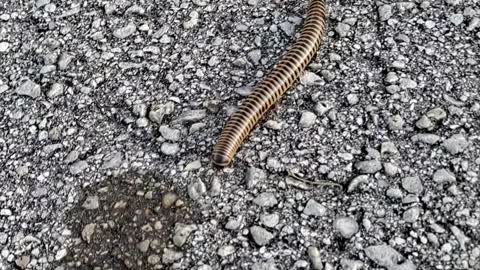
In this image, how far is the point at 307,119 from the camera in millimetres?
4609

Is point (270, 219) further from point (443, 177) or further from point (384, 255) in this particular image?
point (443, 177)

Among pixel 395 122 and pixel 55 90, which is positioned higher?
pixel 395 122

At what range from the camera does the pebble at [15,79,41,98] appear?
5.10 metres

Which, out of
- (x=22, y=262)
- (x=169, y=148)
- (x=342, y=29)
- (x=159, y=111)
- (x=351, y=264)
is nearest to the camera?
(x=351, y=264)

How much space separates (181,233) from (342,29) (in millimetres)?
2204

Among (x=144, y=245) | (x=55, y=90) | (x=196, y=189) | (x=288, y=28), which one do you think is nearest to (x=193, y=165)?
(x=196, y=189)

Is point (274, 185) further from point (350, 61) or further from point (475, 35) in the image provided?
point (475, 35)

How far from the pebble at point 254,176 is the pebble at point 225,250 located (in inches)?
18.8

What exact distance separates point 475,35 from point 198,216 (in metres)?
2.59

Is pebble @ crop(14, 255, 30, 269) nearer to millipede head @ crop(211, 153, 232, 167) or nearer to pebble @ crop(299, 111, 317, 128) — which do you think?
millipede head @ crop(211, 153, 232, 167)

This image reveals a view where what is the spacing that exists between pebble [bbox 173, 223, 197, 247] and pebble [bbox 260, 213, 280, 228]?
1.45ft

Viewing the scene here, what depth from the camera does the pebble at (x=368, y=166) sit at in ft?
13.9

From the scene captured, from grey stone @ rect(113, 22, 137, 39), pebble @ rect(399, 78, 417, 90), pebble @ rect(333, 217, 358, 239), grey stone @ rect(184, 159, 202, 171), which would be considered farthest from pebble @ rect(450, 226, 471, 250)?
grey stone @ rect(113, 22, 137, 39)

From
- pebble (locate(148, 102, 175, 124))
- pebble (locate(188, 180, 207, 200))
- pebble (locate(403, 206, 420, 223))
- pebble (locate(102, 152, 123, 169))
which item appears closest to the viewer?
pebble (locate(403, 206, 420, 223))
